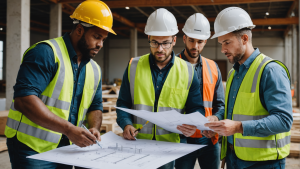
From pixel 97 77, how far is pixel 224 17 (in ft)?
3.89

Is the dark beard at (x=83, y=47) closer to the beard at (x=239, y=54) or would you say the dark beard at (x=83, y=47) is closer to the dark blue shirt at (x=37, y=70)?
the dark blue shirt at (x=37, y=70)

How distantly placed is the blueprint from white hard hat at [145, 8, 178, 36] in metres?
0.98

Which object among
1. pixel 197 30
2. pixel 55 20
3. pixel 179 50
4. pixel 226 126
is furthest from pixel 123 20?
pixel 226 126

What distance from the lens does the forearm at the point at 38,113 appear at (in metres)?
1.71

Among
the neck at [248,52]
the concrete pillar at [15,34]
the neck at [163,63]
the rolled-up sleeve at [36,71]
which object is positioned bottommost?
the rolled-up sleeve at [36,71]

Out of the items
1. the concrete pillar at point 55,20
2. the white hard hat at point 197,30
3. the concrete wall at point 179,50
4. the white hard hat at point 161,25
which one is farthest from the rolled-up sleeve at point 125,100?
the concrete wall at point 179,50

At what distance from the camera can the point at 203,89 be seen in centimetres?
296

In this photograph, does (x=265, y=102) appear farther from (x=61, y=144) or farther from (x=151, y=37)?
(x=61, y=144)

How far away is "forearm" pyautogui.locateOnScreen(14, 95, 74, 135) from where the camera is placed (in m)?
1.71

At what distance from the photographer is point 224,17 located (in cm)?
211

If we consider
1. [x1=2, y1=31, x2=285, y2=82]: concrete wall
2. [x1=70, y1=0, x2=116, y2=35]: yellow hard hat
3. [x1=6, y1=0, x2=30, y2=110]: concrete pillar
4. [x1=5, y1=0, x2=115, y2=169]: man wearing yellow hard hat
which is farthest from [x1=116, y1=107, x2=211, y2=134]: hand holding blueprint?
[x1=2, y1=31, x2=285, y2=82]: concrete wall

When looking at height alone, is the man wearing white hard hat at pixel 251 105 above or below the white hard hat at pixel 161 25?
below

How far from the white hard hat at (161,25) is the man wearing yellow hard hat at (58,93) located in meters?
0.46

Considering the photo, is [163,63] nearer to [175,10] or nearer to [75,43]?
[75,43]
